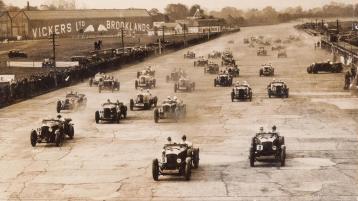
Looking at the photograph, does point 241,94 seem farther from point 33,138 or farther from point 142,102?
point 33,138

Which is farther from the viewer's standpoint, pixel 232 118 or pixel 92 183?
pixel 232 118

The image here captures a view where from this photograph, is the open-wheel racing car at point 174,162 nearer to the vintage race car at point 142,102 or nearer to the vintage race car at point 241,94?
the vintage race car at point 142,102

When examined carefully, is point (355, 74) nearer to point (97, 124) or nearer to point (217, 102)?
point (217, 102)

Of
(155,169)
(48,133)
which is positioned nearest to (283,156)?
(155,169)

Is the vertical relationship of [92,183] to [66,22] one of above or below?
below

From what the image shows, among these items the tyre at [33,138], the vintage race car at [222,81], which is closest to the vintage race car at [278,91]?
the vintage race car at [222,81]

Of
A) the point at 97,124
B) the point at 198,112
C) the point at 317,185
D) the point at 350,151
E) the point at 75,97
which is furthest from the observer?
the point at 75,97

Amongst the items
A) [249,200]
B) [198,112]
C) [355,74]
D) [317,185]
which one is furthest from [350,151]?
[355,74]

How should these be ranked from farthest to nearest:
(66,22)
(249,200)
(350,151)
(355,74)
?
(66,22) → (355,74) → (350,151) → (249,200)
